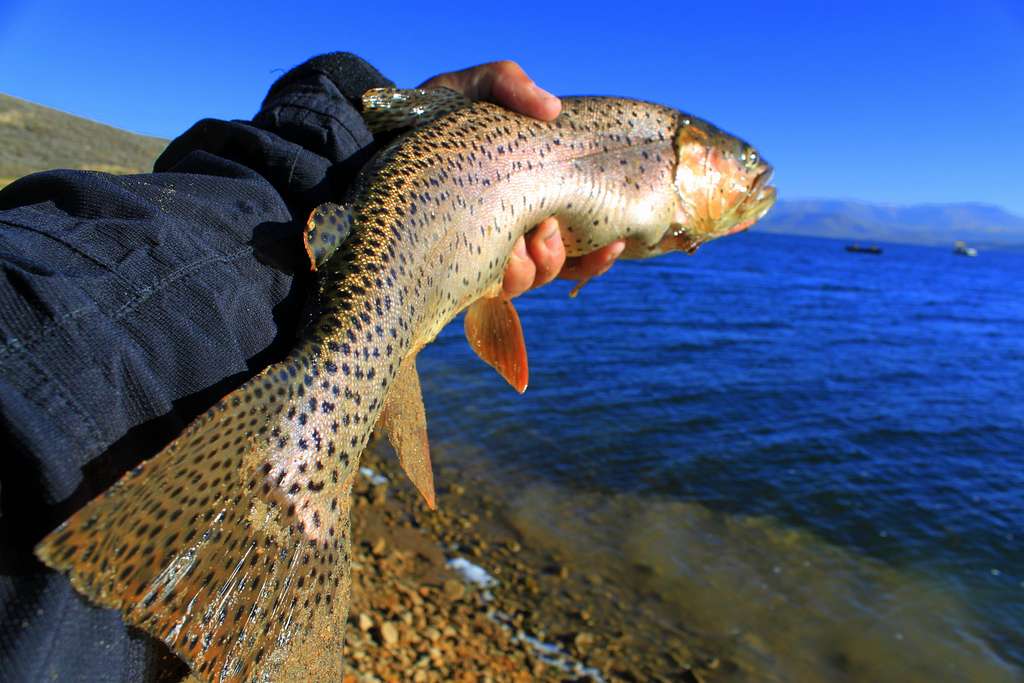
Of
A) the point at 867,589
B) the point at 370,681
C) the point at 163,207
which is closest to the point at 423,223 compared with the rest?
the point at 163,207

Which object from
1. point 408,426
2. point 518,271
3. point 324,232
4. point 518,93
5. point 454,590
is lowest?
point 454,590

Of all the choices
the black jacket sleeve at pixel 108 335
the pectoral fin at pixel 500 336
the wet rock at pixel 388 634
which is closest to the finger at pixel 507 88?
the pectoral fin at pixel 500 336

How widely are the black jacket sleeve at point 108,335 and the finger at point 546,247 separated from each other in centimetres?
153

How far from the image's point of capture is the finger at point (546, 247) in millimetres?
3832

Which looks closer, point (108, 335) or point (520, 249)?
point (108, 335)

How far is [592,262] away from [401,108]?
179 cm

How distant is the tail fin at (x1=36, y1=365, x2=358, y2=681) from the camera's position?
56.7 inches

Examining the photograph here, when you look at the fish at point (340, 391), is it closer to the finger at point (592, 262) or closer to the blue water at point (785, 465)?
the finger at point (592, 262)

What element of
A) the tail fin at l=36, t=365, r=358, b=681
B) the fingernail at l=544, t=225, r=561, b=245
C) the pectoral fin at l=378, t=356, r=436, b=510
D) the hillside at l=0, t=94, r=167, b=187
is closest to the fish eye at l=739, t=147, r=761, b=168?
the fingernail at l=544, t=225, r=561, b=245

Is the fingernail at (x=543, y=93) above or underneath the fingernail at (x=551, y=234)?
above

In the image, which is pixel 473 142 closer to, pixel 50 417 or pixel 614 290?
pixel 50 417

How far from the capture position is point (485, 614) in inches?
258

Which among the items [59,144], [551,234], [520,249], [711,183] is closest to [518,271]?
[520,249]

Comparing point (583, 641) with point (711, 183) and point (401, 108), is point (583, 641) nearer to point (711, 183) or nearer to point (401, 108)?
point (711, 183)
